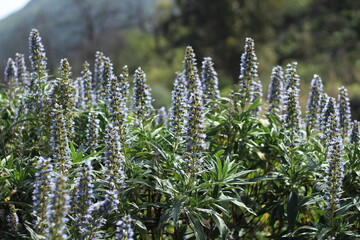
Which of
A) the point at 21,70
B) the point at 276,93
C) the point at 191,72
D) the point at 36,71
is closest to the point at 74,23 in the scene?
the point at 21,70

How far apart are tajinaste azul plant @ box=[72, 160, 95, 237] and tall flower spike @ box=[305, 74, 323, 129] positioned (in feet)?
10.8

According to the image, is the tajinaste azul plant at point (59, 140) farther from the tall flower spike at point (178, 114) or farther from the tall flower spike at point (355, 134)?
the tall flower spike at point (355, 134)

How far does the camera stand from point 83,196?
143 inches

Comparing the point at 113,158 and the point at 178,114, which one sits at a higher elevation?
the point at 178,114

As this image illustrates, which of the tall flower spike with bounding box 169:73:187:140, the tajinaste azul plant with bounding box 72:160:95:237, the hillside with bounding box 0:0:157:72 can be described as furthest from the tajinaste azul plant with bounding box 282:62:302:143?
the hillside with bounding box 0:0:157:72

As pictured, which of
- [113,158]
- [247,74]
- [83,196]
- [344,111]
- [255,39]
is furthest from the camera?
[255,39]

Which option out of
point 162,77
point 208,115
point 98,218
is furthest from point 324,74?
point 98,218

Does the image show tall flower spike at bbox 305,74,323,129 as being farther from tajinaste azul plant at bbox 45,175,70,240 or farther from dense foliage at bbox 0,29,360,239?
tajinaste azul plant at bbox 45,175,70,240

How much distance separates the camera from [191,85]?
213 inches

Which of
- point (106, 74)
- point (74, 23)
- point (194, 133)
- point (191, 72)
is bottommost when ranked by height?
point (194, 133)

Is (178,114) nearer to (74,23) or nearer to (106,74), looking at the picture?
(106,74)

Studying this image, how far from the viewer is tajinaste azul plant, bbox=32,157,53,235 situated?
11.1 feet

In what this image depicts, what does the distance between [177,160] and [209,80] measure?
1.58 metres

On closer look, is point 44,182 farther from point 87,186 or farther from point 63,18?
point 63,18
